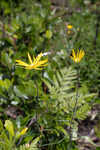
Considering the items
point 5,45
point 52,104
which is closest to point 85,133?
point 52,104

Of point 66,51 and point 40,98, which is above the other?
point 66,51

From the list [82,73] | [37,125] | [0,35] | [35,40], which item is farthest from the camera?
[0,35]

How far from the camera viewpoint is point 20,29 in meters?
1.77

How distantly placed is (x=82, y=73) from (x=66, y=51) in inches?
9.6

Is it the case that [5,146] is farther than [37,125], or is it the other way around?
[37,125]

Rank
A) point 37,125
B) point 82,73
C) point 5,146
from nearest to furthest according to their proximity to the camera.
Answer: point 5,146 → point 37,125 → point 82,73

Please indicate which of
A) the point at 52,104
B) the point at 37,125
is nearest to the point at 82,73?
the point at 52,104

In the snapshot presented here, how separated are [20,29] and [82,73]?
66 cm

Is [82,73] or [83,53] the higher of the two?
[83,53]

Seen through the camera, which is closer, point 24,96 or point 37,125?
point 37,125

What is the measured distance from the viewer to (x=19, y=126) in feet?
3.86

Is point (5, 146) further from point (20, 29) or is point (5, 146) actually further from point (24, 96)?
point (20, 29)

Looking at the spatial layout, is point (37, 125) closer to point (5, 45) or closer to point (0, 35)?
point (5, 45)

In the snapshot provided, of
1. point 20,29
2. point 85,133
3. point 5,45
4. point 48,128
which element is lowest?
point 85,133
